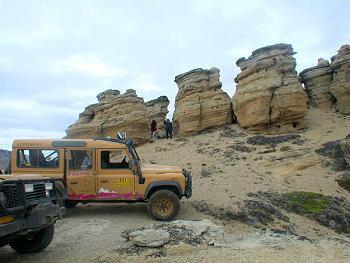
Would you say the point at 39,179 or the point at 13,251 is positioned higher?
the point at 39,179

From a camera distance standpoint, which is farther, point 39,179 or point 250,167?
point 250,167

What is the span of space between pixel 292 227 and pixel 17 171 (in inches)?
320

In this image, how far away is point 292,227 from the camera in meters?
13.5

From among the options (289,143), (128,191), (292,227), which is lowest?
(292,227)

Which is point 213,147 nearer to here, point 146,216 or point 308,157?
point 308,157

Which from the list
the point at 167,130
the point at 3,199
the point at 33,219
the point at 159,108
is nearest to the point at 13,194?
the point at 3,199

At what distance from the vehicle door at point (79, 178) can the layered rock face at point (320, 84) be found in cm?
2487

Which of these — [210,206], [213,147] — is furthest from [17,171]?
[213,147]

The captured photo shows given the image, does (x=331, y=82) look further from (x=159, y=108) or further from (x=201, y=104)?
(x=159, y=108)

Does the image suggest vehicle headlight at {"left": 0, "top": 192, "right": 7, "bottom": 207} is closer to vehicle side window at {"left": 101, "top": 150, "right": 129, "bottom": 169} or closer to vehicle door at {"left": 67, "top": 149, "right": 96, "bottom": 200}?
vehicle door at {"left": 67, "top": 149, "right": 96, "bottom": 200}

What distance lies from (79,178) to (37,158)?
1246 millimetres

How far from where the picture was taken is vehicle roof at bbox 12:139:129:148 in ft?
39.2

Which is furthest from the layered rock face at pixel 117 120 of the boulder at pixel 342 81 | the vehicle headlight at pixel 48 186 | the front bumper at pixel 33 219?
the front bumper at pixel 33 219

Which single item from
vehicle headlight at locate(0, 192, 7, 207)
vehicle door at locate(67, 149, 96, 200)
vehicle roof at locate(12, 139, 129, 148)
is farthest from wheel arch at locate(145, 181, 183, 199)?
vehicle headlight at locate(0, 192, 7, 207)
